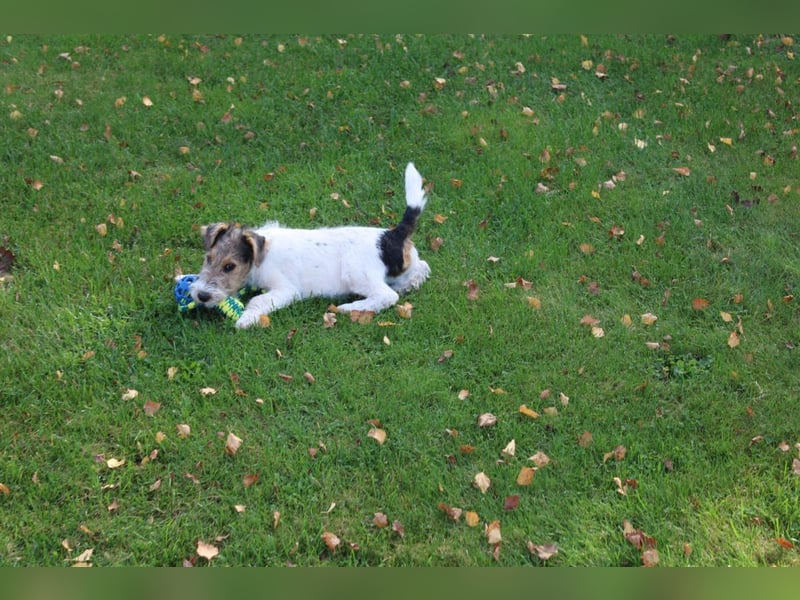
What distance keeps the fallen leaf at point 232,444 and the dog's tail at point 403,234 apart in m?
2.29

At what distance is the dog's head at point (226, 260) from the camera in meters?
6.61

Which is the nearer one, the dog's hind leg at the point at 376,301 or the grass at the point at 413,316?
the grass at the point at 413,316

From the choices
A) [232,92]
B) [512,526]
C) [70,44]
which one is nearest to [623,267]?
[512,526]

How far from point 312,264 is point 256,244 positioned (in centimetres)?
53

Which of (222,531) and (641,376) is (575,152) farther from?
(222,531)

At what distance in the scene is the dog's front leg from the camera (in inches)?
260

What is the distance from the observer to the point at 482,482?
5176 mm

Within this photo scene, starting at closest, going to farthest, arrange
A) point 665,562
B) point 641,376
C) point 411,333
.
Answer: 1. point 665,562
2. point 641,376
3. point 411,333

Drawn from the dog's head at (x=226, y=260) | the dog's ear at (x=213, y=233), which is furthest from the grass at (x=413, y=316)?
the dog's ear at (x=213, y=233)

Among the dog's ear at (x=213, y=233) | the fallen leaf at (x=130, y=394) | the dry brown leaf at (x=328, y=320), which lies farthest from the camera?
the dog's ear at (x=213, y=233)

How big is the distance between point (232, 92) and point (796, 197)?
719 cm

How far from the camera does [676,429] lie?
5672 millimetres

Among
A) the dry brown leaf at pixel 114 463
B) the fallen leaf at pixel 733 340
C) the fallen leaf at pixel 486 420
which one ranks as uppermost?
the fallen leaf at pixel 733 340

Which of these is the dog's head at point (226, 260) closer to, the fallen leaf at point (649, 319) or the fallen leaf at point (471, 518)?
the fallen leaf at point (471, 518)
